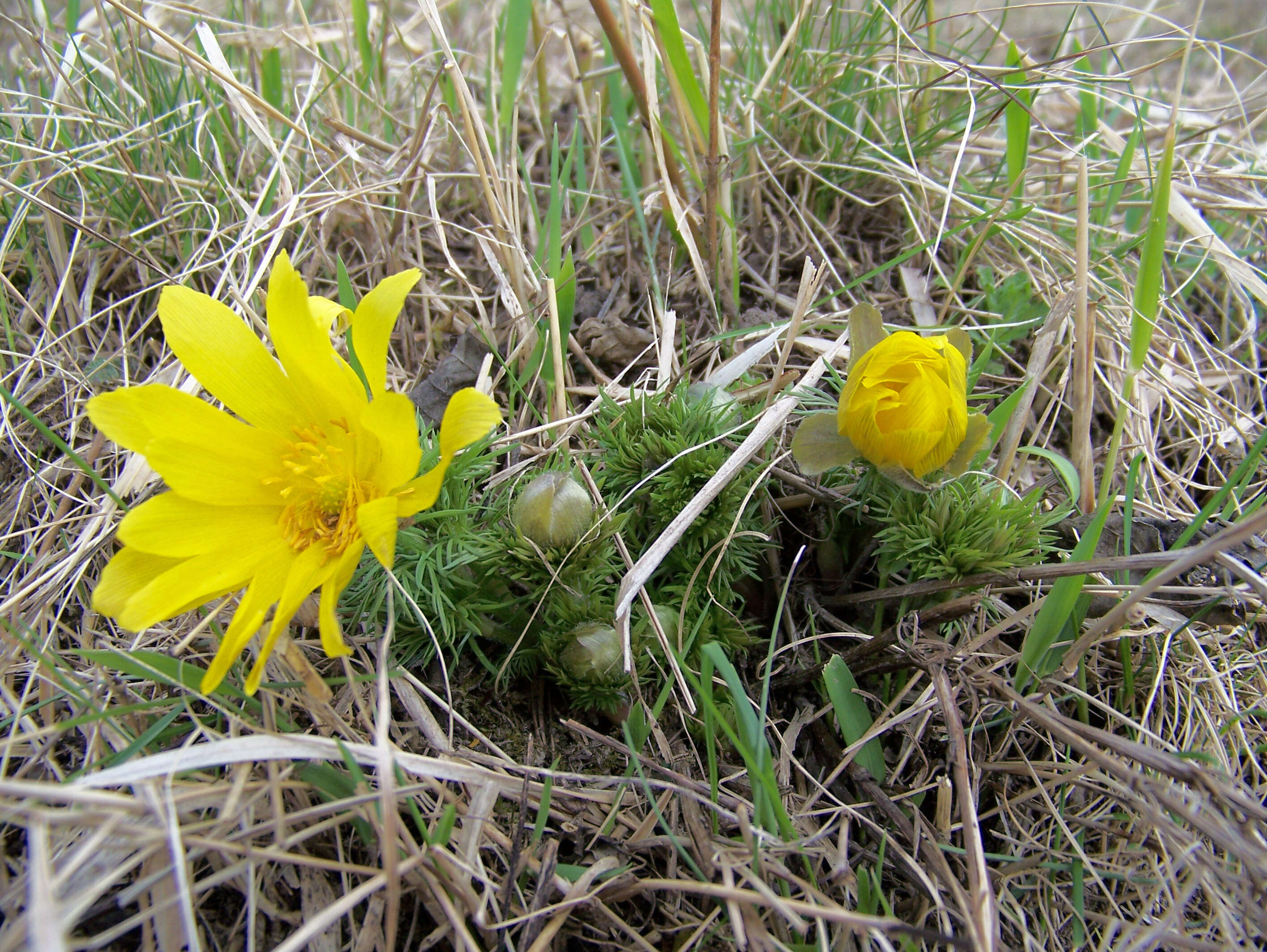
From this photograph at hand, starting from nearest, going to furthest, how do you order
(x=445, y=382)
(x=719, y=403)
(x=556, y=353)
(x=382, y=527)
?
(x=382, y=527) → (x=719, y=403) → (x=556, y=353) → (x=445, y=382)

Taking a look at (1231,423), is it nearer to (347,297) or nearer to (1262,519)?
(1262,519)

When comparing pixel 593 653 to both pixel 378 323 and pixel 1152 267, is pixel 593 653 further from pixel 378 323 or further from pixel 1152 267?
pixel 1152 267

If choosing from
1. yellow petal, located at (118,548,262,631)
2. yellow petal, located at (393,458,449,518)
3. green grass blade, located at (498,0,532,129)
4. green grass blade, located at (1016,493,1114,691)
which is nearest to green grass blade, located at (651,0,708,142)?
green grass blade, located at (498,0,532,129)

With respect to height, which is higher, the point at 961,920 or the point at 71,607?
the point at 71,607

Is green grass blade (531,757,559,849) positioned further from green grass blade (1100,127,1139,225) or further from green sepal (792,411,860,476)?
green grass blade (1100,127,1139,225)

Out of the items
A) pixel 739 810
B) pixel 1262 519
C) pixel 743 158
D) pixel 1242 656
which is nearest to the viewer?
pixel 1262 519

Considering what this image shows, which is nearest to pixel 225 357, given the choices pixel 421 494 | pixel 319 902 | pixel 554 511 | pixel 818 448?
pixel 421 494

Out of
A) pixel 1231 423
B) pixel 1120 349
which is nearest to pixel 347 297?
pixel 1120 349
